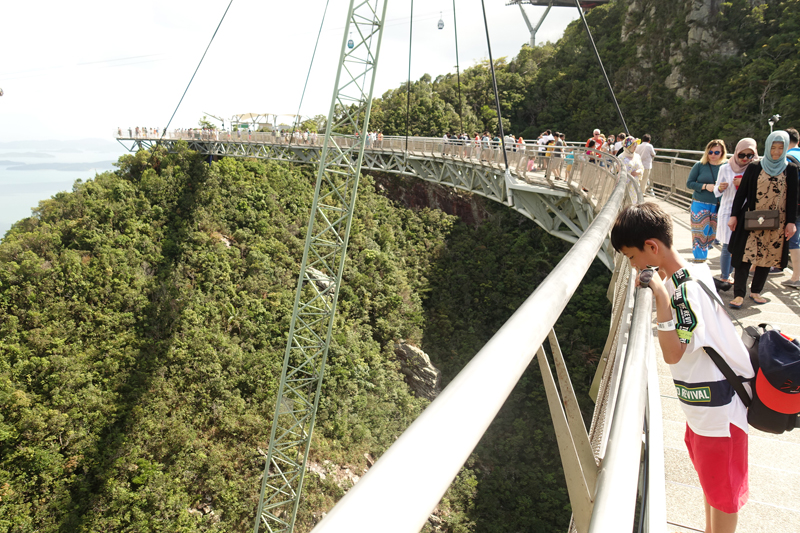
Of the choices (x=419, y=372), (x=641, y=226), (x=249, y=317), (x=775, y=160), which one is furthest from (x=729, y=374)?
(x=419, y=372)

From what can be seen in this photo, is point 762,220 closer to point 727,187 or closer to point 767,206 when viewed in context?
point 767,206

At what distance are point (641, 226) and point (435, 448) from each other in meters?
1.38

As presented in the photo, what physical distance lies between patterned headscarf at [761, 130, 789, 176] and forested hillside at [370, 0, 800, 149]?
24570 mm

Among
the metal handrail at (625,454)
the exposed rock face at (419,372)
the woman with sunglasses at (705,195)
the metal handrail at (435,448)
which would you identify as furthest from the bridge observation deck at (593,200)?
the exposed rock face at (419,372)

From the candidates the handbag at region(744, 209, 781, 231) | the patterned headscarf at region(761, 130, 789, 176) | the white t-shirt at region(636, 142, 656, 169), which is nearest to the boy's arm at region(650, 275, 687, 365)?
the patterned headscarf at region(761, 130, 789, 176)

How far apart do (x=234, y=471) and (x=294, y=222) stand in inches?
485

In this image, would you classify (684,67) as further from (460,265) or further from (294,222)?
(294,222)

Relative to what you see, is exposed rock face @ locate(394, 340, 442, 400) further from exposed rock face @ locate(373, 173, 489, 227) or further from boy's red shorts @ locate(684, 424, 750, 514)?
boy's red shorts @ locate(684, 424, 750, 514)

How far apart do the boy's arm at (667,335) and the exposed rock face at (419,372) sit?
19691mm

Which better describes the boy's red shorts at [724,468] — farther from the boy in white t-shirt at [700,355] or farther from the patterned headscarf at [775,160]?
the patterned headscarf at [775,160]

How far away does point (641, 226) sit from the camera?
4.97ft

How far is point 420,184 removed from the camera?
3012 centimetres

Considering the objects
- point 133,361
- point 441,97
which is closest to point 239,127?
point 441,97

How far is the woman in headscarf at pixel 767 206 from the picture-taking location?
→ 360 cm
